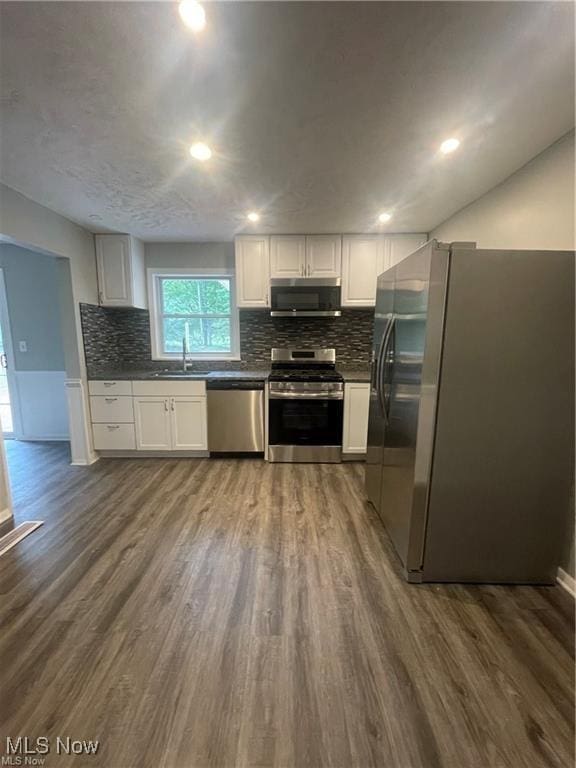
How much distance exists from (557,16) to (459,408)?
1469 mm

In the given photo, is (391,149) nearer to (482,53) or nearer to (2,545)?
(482,53)

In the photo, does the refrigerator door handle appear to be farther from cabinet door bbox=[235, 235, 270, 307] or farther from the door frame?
the door frame

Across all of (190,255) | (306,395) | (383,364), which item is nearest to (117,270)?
(190,255)

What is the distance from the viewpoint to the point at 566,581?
1.79m

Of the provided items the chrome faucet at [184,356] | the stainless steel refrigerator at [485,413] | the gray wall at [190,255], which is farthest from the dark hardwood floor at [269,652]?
the gray wall at [190,255]

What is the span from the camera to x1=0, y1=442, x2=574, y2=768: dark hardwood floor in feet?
3.63

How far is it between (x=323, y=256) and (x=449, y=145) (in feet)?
5.89

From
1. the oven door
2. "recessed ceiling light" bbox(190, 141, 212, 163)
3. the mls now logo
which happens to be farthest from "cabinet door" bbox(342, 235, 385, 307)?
the mls now logo

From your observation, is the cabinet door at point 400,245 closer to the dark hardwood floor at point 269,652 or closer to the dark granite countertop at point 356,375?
the dark granite countertop at point 356,375

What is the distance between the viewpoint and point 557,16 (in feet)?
3.56

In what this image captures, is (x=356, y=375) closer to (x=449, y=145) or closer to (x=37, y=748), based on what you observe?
(x=449, y=145)

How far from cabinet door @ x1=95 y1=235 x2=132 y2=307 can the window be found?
0.38 meters

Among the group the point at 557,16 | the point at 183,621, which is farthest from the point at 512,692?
the point at 557,16

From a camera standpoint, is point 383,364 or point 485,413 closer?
point 485,413
